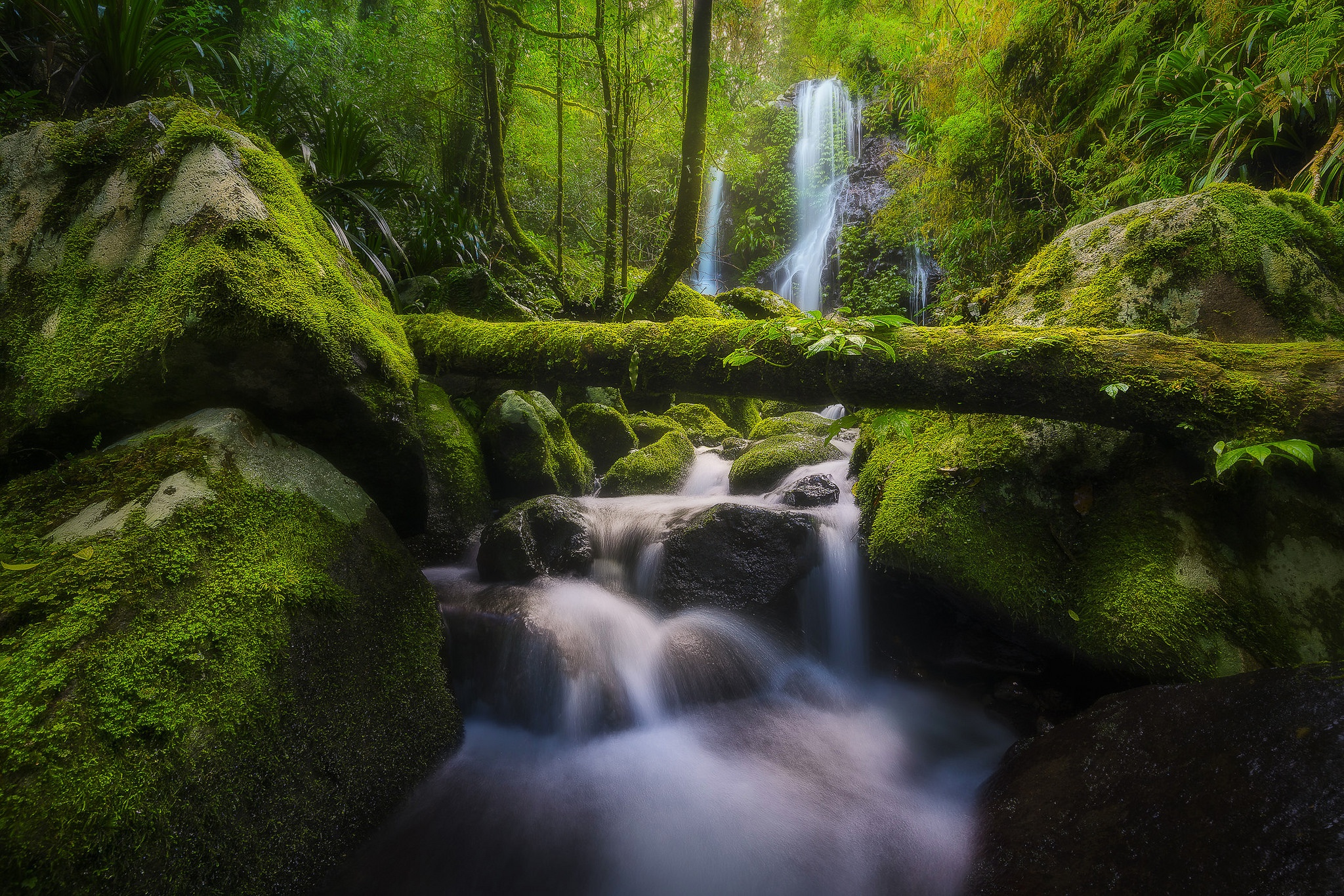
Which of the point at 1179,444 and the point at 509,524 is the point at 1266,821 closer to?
the point at 1179,444

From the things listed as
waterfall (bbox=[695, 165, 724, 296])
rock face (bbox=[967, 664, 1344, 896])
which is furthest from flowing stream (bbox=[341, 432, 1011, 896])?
waterfall (bbox=[695, 165, 724, 296])

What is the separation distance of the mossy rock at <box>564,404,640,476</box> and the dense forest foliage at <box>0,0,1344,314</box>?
3.89ft

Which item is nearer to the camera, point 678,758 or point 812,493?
point 678,758

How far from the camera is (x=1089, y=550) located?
8.45 feet

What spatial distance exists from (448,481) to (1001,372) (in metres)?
3.81

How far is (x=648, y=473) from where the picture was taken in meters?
5.42

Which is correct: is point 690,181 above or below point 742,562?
above

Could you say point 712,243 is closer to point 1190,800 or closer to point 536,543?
point 536,543

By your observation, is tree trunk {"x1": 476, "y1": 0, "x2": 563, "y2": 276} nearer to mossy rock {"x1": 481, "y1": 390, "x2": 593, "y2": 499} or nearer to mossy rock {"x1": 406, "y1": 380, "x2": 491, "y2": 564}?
mossy rock {"x1": 481, "y1": 390, "x2": 593, "y2": 499}

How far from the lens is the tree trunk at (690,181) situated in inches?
152

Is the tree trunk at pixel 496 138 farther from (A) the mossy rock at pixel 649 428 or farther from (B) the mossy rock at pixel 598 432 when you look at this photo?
(A) the mossy rock at pixel 649 428

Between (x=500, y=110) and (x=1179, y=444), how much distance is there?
24.0 feet

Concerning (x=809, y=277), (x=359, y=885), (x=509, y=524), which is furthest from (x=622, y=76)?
(x=809, y=277)

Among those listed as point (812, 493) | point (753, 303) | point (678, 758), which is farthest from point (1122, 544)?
point (753, 303)
